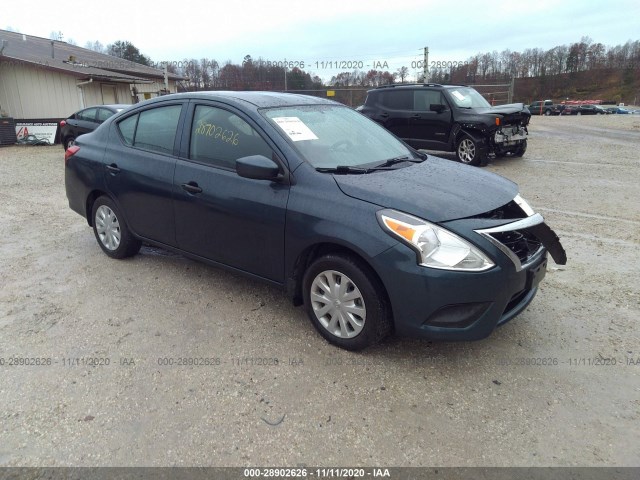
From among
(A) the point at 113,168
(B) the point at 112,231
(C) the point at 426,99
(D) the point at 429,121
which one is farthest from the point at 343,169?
(C) the point at 426,99

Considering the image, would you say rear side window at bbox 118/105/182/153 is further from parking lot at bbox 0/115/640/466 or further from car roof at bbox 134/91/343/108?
parking lot at bbox 0/115/640/466

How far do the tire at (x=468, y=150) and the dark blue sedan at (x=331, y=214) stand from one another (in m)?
6.60

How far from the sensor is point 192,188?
3701 mm

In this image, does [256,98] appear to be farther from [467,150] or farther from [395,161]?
[467,150]

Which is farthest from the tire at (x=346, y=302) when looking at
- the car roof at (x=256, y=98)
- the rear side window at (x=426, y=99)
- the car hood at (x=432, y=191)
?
the rear side window at (x=426, y=99)

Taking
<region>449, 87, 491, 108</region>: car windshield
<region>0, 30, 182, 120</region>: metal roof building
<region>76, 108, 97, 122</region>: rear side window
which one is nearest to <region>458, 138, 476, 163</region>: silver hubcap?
<region>449, 87, 491, 108</region>: car windshield

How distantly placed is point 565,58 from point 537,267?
109m

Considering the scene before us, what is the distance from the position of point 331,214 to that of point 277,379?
1079 mm

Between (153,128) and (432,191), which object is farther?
(153,128)

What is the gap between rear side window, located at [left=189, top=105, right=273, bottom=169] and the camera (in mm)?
3447

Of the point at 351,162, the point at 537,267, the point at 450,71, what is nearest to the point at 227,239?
the point at 351,162

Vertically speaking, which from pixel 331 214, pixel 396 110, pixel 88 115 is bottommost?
pixel 331 214

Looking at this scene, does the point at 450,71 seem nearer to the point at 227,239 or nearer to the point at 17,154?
the point at 17,154

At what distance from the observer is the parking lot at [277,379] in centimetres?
231
